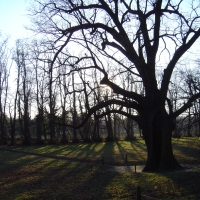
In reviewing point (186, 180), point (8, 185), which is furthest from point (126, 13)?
point (8, 185)

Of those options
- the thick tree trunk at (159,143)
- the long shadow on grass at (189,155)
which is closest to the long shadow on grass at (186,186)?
the long shadow on grass at (189,155)

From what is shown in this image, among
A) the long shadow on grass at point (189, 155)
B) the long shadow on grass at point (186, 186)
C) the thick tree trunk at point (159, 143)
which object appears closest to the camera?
the long shadow on grass at point (186, 186)

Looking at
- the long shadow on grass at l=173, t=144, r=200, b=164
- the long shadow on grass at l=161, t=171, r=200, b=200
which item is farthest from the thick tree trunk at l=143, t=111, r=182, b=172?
the long shadow on grass at l=161, t=171, r=200, b=200

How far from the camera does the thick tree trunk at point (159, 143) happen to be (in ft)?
58.2

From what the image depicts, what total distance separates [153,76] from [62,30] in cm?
573

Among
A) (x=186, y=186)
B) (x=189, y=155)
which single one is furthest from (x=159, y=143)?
(x=189, y=155)

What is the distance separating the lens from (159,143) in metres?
18.7

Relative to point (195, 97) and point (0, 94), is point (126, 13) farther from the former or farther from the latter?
point (0, 94)

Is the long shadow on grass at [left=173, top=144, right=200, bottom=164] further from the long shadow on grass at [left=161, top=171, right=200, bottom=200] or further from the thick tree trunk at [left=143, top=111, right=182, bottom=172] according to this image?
the long shadow on grass at [left=161, top=171, right=200, bottom=200]

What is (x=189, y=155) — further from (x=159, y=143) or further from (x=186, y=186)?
(x=186, y=186)

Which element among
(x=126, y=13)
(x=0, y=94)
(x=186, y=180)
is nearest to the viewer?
(x=186, y=180)

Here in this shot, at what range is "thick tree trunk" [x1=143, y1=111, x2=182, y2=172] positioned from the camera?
1775 cm

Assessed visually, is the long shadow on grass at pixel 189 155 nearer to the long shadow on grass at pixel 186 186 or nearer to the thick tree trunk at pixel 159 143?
the thick tree trunk at pixel 159 143

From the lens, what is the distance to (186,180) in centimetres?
1245
